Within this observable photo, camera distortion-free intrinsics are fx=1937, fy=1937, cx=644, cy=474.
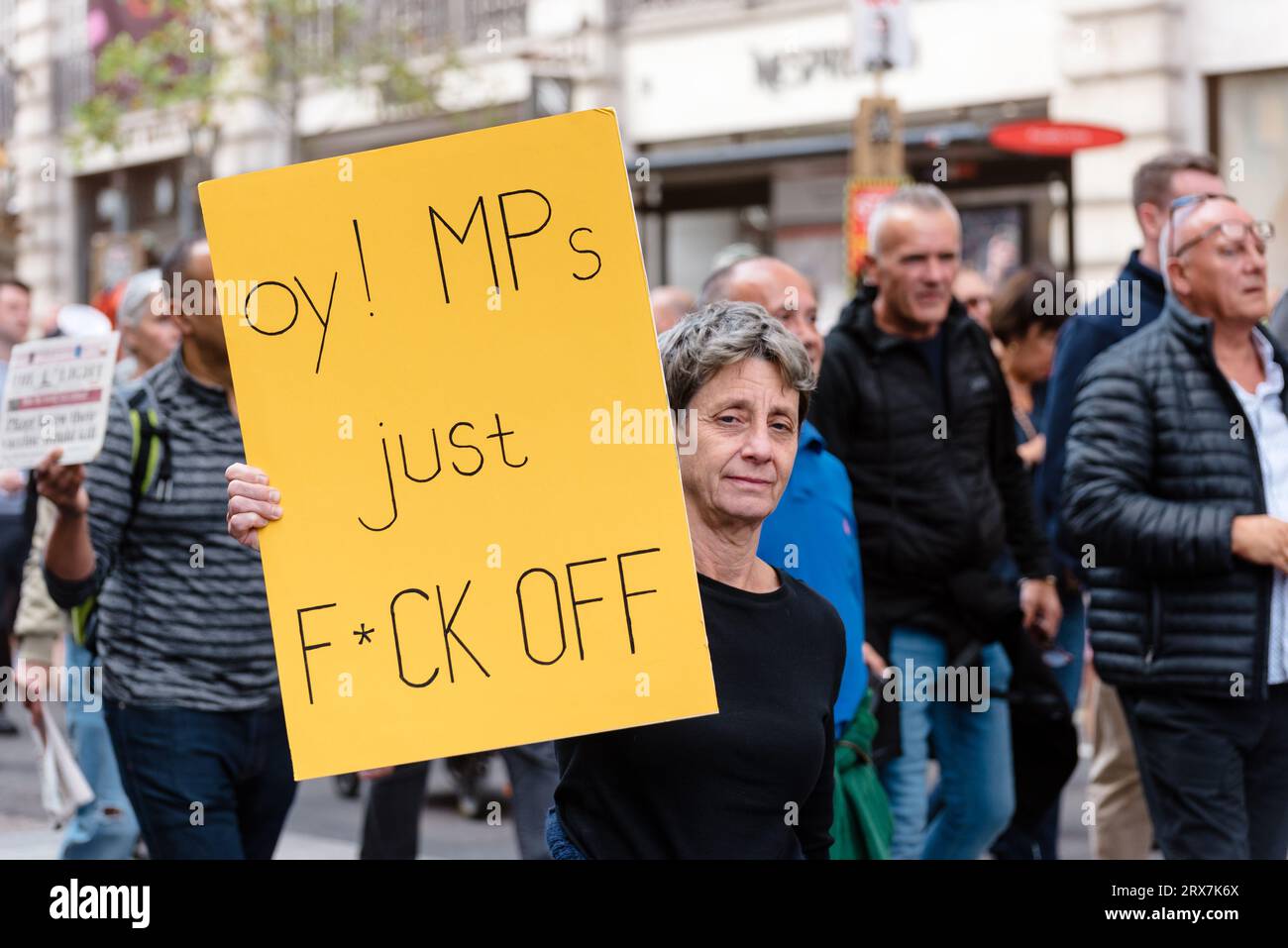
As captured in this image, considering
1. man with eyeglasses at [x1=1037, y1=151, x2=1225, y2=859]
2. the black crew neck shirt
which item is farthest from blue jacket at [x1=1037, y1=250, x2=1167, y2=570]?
the black crew neck shirt

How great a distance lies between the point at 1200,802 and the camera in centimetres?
442

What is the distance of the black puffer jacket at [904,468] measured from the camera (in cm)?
520

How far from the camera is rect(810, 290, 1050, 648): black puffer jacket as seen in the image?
5203 millimetres

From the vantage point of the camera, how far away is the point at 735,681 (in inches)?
113

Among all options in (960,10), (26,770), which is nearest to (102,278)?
(960,10)

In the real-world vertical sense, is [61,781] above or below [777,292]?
below

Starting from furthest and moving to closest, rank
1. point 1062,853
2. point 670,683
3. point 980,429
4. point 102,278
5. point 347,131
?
1. point 347,131
2. point 102,278
3. point 1062,853
4. point 980,429
5. point 670,683

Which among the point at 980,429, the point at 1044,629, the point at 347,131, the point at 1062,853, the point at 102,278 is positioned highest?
the point at 347,131

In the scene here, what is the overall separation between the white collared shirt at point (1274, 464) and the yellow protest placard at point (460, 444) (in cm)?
220

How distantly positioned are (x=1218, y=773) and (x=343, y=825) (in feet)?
14.7

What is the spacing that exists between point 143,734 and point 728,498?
1884mm

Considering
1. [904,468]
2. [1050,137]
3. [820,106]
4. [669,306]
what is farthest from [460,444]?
[820,106]

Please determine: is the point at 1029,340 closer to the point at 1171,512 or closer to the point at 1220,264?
the point at 1220,264
